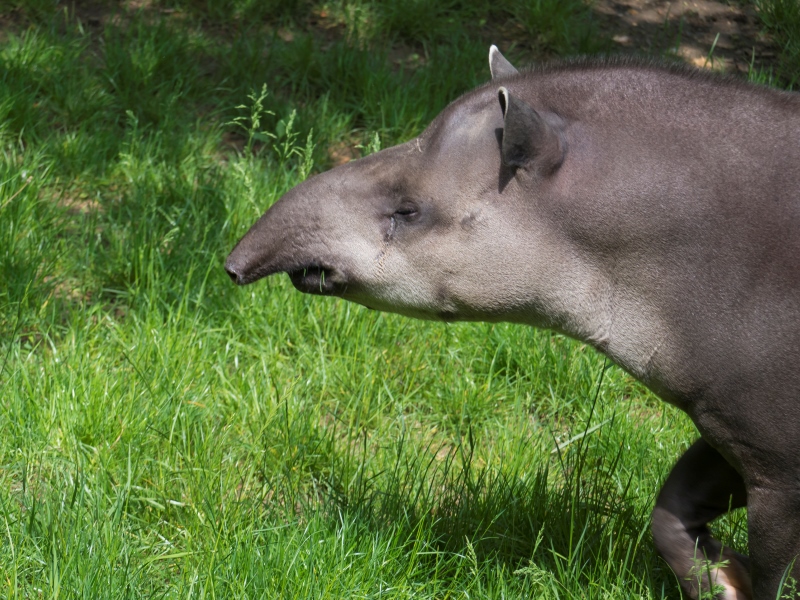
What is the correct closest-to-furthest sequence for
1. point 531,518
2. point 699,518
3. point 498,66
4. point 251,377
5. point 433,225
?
point 433,225 → point 699,518 → point 498,66 → point 531,518 → point 251,377

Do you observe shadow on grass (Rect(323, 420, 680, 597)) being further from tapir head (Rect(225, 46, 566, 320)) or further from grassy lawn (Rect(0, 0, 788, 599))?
tapir head (Rect(225, 46, 566, 320))

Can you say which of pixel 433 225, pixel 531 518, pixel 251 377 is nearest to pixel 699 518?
pixel 531 518

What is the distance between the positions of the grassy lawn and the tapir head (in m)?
0.85

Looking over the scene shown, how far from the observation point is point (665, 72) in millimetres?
3219

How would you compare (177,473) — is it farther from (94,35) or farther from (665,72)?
(94,35)

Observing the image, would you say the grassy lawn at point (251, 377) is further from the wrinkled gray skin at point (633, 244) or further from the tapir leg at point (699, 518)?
the wrinkled gray skin at point (633, 244)

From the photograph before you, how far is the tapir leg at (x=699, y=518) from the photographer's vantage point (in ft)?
10.8

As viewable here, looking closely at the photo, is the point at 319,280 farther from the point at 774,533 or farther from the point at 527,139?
the point at 774,533

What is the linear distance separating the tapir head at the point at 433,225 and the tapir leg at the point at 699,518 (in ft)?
2.45

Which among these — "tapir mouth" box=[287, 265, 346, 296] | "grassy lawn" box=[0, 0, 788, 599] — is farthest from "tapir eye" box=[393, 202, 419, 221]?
"grassy lawn" box=[0, 0, 788, 599]

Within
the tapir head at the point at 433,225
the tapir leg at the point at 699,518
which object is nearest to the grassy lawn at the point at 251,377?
the tapir leg at the point at 699,518

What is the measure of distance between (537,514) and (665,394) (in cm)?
92

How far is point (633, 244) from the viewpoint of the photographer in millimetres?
3049

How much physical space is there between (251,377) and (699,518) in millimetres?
2082
